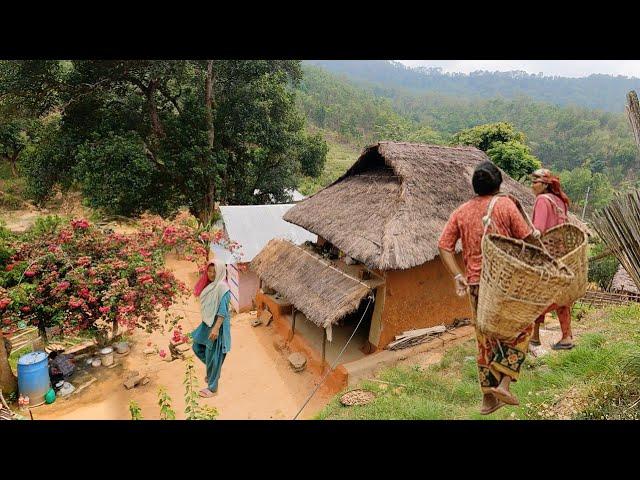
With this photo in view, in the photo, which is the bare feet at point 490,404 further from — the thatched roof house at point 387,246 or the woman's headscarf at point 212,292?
the thatched roof house at point 387,246

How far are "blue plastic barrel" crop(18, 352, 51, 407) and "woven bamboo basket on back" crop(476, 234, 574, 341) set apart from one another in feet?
22.0

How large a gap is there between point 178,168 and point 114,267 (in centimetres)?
773

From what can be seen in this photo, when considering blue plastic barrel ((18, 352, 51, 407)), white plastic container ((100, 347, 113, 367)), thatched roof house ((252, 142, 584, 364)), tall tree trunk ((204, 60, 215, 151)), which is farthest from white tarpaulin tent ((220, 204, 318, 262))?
blue plastic barrel ((18, 352, 51, 407))

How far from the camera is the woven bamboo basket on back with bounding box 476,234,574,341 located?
2.16 metres

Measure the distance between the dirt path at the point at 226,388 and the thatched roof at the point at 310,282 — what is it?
1.44m

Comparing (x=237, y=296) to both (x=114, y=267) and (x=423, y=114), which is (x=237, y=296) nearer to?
(x=114, y=267)

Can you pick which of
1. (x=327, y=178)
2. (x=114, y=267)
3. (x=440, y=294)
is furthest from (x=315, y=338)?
(x=327, y=178)

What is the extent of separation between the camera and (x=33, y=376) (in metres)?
6.31

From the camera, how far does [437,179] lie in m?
8.55

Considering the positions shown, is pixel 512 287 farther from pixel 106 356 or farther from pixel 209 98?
pixel 209 98

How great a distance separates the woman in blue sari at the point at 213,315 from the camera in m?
4.50

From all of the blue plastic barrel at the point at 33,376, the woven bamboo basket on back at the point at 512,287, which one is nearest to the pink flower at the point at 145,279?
the blue plastic barrel at the point at 33,376

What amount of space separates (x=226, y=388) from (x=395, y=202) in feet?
15.5

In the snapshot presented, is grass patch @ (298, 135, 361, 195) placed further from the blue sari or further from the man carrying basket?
the man carrying basket
